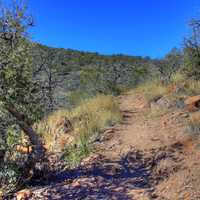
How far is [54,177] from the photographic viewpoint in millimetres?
8672

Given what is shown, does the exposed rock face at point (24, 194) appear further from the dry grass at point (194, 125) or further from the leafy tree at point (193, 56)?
the leafy tree at point (193, 56)

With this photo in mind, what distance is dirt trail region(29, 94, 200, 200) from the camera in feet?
24.0

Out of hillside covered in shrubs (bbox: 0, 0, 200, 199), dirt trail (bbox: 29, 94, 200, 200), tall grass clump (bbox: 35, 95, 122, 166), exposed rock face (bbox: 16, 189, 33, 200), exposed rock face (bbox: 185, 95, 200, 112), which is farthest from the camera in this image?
exposed rock face (bbox: 185, 95, 200, 112)

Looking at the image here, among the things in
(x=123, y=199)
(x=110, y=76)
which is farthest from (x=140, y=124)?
(x=110, y=76)

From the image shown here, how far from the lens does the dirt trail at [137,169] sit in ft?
24.0

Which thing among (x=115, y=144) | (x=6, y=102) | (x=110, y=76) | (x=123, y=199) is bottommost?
(x=123, y=199)

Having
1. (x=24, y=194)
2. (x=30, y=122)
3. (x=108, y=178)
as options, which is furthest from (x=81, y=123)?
(x=24, y=194)

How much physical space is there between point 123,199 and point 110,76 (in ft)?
50.2

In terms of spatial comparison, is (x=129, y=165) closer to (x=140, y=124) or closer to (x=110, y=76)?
(x=140, y=124)

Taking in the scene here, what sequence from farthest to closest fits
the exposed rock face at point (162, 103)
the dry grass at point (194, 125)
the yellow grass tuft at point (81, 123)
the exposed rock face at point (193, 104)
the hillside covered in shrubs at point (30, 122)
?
the exposed rock face at point (162, 103)
the exposed rock face at point (193, 104)
the yellow grass tuft at point (81, 123)
the dry grass at point (194, 125)
the hillside covered in shrubs at point (30, 122)

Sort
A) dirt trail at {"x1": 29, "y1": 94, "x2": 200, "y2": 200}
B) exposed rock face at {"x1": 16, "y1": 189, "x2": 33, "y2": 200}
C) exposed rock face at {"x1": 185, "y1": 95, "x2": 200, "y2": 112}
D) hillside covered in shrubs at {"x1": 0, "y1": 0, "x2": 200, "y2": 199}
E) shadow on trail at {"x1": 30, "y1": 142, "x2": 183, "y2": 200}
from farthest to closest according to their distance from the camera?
1. exposed rock face at {"x1": 185, "y1": 95, "x2": 200, "y2": 112}
2. hillside covered in shrubs at {"x1": 0, "y1": 0, "x2": 200, "y2": 199}
3. exposed rock face at {"x1": 16, "y1": 189, "x2": 33, "y2": 200}
4. shadow on trail at {"x1": 30, "y1": 142, "x2": 183, "y2": 200}
5. dirt trail at {"x1": 29, "y1": 94, "x2": 200, "y2": 200}

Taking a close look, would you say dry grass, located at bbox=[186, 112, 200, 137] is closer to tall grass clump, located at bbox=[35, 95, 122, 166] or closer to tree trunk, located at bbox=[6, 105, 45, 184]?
tall grass clump, located at bbox=[35, 95, 122, 166]

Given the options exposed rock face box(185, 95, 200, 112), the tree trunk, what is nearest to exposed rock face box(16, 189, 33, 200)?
the tree trunk

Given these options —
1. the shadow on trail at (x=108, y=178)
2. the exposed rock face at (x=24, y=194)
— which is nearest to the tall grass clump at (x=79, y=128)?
the shadow on trail at (x=108, y=178)
